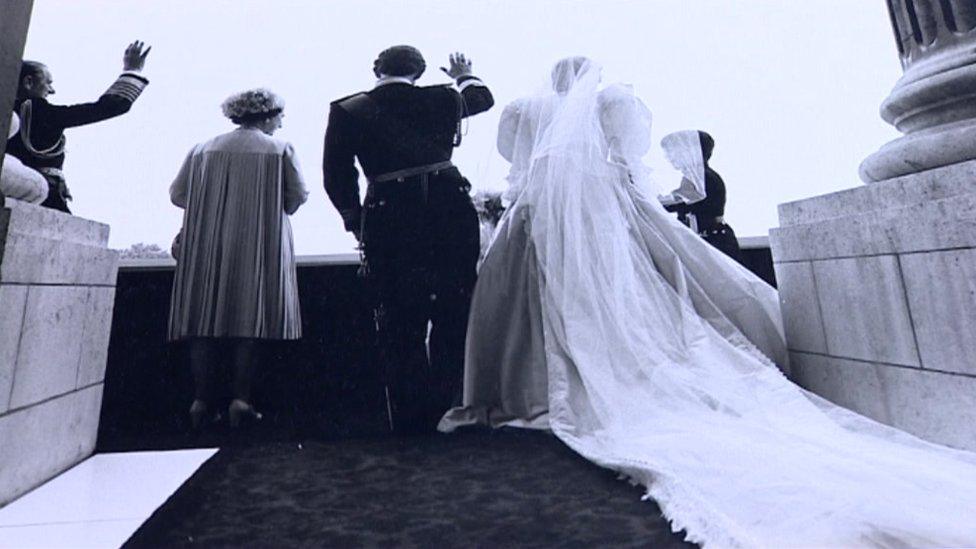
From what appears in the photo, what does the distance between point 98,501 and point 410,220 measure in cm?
121

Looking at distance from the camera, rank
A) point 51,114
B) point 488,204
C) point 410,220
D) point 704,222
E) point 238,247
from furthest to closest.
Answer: point 704,222 → point 488,204 → point 238,247 → point 410,220 → point 51,114

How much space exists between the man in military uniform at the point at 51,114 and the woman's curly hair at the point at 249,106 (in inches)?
13.8

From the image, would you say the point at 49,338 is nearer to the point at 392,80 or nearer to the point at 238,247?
the point at 238,247

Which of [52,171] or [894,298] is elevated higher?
[52,171]

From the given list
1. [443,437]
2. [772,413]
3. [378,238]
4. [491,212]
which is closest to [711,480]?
[772,413]

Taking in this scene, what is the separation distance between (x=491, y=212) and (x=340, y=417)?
4.40 feet

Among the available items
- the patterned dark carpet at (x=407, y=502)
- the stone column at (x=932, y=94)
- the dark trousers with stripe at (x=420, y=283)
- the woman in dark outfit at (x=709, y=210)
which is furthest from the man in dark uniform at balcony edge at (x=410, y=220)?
the woman in dark outfit at (x=709, y=210)

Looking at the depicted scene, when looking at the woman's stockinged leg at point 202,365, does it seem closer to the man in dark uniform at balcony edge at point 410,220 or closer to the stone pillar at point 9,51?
the man in dark uniform at balcony edge at point 410,220

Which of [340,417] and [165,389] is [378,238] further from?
[165,389]

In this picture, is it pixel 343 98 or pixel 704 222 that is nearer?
pixel 343 98

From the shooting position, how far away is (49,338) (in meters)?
1.33

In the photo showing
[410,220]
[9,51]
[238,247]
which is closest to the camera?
[9,51]

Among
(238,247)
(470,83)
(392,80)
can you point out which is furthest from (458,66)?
(238,247)

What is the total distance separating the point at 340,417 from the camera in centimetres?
214
